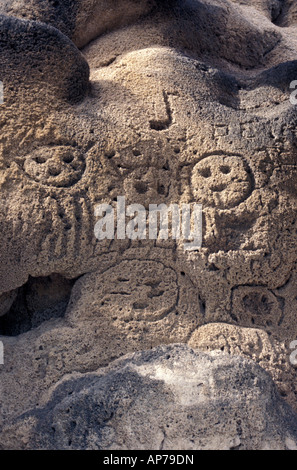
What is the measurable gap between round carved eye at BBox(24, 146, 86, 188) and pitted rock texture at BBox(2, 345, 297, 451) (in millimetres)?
658

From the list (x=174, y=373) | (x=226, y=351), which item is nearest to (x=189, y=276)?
(x=226, y=351)

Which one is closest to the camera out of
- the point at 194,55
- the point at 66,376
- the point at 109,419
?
the point at 109,419

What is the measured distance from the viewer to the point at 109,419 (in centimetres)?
140

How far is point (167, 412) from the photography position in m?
1.39

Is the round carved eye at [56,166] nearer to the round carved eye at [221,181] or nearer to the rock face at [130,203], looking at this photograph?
the rock face at [130,203]

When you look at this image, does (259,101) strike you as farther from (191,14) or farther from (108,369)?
(108,369)

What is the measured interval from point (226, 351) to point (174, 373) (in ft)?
0.75

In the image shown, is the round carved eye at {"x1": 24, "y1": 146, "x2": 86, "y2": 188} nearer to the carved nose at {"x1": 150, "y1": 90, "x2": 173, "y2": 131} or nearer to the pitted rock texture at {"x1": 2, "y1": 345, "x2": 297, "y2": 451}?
the carved nose at {"x1": 150, "y1": 90, "x2": 173, "y2": 131}

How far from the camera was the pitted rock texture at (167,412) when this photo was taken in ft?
4.46

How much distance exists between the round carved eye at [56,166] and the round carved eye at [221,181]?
40 cm

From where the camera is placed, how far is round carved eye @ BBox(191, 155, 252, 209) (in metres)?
1.82

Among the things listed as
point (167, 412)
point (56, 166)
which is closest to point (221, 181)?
point (56, 166)

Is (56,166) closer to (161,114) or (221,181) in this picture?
(161,114)

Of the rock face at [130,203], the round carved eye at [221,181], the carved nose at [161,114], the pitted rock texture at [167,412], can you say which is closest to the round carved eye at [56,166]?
the rock face at [130,203]
